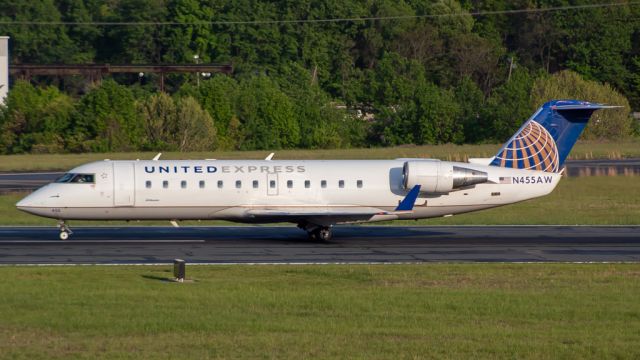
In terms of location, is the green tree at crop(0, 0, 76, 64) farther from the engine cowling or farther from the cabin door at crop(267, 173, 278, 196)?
the engine cowling

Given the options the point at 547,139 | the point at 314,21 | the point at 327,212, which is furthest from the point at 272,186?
the point at 314,21

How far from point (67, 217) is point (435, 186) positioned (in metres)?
11.2

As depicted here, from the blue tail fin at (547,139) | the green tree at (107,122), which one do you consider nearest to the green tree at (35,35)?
the green tree at (107,122)

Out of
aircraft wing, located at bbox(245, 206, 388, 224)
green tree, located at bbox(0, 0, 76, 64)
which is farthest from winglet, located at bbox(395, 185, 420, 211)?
green tree, located at bbox(0, 0, 76, 64)

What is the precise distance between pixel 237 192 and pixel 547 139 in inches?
398

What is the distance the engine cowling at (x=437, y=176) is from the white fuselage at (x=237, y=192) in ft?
1.06

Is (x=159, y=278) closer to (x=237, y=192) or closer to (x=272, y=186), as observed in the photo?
(x=237, y=192)

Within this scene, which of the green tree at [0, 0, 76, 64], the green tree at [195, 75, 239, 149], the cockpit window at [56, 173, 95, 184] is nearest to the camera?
the cockpit window at [56, 173, 95, 184]

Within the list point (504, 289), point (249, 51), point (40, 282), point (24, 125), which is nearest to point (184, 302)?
point (40, 282)

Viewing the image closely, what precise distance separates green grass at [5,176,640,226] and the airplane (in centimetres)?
621

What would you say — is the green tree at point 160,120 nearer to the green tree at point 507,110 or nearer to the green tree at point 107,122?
the green tree at point 107,122

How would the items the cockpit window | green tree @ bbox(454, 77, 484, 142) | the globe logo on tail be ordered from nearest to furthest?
the cockpit window → the globe logo on tail → green tree @ bbox(454, 77, 484, 142)

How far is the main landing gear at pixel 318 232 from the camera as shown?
34250 millimetres

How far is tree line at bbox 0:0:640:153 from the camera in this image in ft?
283
